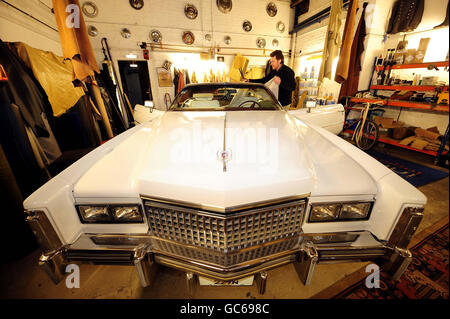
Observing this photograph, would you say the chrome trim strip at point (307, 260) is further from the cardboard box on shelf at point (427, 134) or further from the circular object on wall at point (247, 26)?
the circular object on wall at point (247, 26)

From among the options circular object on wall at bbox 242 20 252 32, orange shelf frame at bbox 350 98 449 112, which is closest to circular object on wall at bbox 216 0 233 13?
circular object on wall at bbox 242 20 252 32

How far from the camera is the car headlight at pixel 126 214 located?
104 centimetres

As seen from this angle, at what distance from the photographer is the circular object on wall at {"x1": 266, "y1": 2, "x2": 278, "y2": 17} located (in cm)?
716

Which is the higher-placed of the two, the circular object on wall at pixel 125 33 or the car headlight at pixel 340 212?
the circular object on wall at pixel 125 33

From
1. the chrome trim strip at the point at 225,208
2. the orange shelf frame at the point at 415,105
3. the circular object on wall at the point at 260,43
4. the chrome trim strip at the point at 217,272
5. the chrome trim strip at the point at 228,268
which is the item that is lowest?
the chrome trim strip at the point at 217,272

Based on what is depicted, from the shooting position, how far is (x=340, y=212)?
3.49ft

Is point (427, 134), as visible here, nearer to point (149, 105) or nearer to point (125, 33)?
point (149, 105)

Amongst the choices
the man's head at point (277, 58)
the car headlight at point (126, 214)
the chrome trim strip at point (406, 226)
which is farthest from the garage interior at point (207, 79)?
the man's head at point (277, 58)

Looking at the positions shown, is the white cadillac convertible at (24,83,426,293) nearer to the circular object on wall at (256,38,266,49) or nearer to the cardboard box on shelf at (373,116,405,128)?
the cardboard box on shelf at (373,116,405,128)

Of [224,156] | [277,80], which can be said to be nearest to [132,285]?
[224,156]

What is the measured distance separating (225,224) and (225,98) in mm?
2097

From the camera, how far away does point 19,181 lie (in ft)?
5.68
